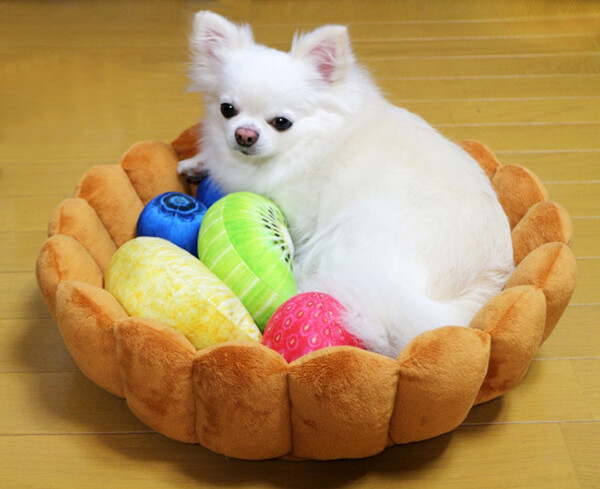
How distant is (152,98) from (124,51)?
45cm

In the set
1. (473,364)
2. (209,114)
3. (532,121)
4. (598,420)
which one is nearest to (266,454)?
(473,364)

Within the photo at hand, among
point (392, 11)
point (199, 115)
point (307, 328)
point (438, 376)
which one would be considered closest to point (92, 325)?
point (307, 328)

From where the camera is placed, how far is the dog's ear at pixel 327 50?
1583 mm

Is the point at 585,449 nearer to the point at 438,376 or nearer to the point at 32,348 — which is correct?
the point at 438,376

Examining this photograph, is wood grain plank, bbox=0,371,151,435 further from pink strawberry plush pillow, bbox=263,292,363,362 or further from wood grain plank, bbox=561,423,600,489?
wood grain plank, bbox=561,423,600,489

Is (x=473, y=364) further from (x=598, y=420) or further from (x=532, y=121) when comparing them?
(x=532, y=121)

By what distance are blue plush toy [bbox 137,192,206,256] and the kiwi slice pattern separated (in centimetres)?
6

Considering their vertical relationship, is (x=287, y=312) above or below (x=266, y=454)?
above

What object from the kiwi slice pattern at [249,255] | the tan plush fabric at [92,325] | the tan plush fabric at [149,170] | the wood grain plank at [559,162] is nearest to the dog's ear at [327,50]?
the kiwi slice pattern at [249,255]

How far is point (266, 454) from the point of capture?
1.27 meters

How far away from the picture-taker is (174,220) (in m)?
1.63

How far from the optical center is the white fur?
1.38 meters

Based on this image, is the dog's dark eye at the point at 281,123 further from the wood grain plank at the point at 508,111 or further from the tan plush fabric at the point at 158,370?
the wood grain plank at the point at 508,111

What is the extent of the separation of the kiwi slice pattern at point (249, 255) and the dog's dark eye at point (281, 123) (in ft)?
0.61
